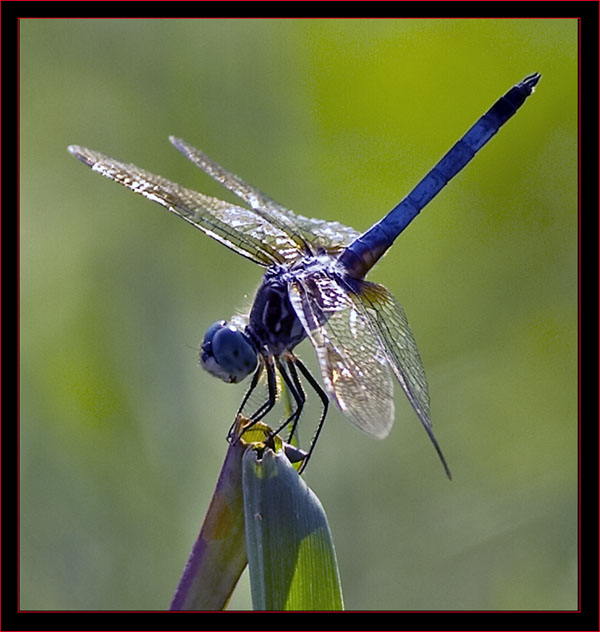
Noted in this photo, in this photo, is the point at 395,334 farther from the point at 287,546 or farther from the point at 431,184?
the point at 287,546

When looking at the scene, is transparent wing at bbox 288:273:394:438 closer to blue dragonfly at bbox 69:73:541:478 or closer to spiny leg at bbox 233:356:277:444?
blue dragonfly at bbox 69:73:541:478

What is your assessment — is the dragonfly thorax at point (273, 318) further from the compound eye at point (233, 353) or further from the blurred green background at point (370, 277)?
the blurred green background at point (370, 277)

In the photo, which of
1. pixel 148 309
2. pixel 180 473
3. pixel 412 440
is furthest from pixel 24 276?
pixel 412 440

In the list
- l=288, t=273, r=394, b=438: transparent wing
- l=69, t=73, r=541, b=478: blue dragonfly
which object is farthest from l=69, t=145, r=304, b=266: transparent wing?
l=288, t=273, r=394, b=438: transparent wing

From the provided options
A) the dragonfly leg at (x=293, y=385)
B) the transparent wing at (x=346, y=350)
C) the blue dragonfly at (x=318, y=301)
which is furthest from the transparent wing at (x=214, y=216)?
the dragonfly leg at (x=293, y=385)

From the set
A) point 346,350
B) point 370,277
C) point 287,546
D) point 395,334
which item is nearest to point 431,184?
point 370,277
